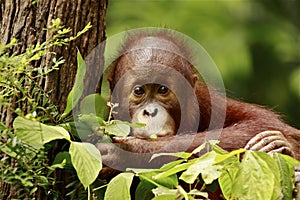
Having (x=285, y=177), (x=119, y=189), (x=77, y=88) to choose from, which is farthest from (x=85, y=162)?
(x=285, y=177)

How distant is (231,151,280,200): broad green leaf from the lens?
2018 millimetres

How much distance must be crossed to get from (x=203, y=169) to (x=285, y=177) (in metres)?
0.24

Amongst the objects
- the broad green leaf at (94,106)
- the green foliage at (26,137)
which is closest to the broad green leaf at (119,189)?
the green foliage at (26,137)

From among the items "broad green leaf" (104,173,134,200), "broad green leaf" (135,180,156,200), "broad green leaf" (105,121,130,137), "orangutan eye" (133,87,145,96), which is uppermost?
"broad green leaf" (105,121,130,137)

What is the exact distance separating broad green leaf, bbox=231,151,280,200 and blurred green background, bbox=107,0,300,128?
407 centimetres

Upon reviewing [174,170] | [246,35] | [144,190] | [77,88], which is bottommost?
[246,35]

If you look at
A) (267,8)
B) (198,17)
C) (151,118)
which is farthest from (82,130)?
(267,8)

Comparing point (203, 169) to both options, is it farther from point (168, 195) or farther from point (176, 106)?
point (176, 106)

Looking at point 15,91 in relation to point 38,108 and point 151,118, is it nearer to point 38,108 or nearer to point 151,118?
point 38,108

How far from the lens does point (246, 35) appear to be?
23.4 ft

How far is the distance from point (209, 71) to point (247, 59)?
11.3 ft

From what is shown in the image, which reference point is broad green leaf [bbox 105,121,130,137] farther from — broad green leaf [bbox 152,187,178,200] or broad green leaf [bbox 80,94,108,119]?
broad green leaf [bbox 152,187,178,200]

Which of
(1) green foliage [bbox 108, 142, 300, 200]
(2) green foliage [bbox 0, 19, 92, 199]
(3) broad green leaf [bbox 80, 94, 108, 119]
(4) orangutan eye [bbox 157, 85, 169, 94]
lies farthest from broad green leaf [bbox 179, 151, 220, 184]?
(4) orangutan eye [bbox 157, 85, 169, 94]

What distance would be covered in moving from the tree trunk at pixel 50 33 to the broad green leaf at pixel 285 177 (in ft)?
2.36
